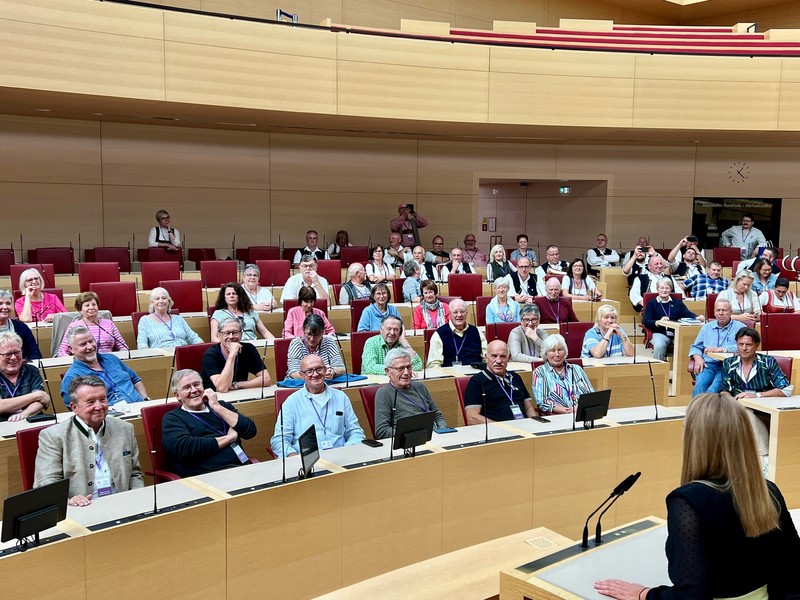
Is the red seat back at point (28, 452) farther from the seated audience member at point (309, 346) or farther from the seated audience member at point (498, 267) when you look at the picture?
the seated audience member at point (498, 267)

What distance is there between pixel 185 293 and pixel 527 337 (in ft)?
11.5

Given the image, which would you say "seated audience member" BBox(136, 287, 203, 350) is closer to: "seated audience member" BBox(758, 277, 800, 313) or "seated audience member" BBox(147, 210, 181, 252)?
"seated audience member" BBox(147, 210, 181, 252)

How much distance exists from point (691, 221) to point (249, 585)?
1309 centimetres

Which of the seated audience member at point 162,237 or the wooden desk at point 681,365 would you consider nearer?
the wooden desk at point 681,365

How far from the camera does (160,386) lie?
593 cm

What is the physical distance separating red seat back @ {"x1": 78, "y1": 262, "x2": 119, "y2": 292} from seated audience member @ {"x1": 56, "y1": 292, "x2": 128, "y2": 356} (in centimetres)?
219

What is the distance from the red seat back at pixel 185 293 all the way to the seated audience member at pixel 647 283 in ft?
17.2

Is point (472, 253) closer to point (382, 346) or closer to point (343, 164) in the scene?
point (343, 164)

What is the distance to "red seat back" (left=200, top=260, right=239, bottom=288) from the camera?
8.91 meters

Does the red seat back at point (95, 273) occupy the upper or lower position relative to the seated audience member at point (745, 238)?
lower

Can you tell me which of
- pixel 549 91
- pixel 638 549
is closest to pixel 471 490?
pixel 638 549

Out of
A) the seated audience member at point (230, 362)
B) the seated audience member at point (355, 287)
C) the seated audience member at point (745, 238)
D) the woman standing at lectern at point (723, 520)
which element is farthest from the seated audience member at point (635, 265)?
the woman standing at lectern at point (723, 520)

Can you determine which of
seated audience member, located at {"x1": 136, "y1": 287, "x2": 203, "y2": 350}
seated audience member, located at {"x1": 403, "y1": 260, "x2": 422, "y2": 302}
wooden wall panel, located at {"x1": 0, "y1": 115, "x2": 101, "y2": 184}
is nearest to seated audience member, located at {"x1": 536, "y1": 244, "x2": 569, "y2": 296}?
seated audience member, located at {"x1": 403, "y1": 260, "x2": 422, "y2": 302}

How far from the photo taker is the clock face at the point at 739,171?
1438cm
